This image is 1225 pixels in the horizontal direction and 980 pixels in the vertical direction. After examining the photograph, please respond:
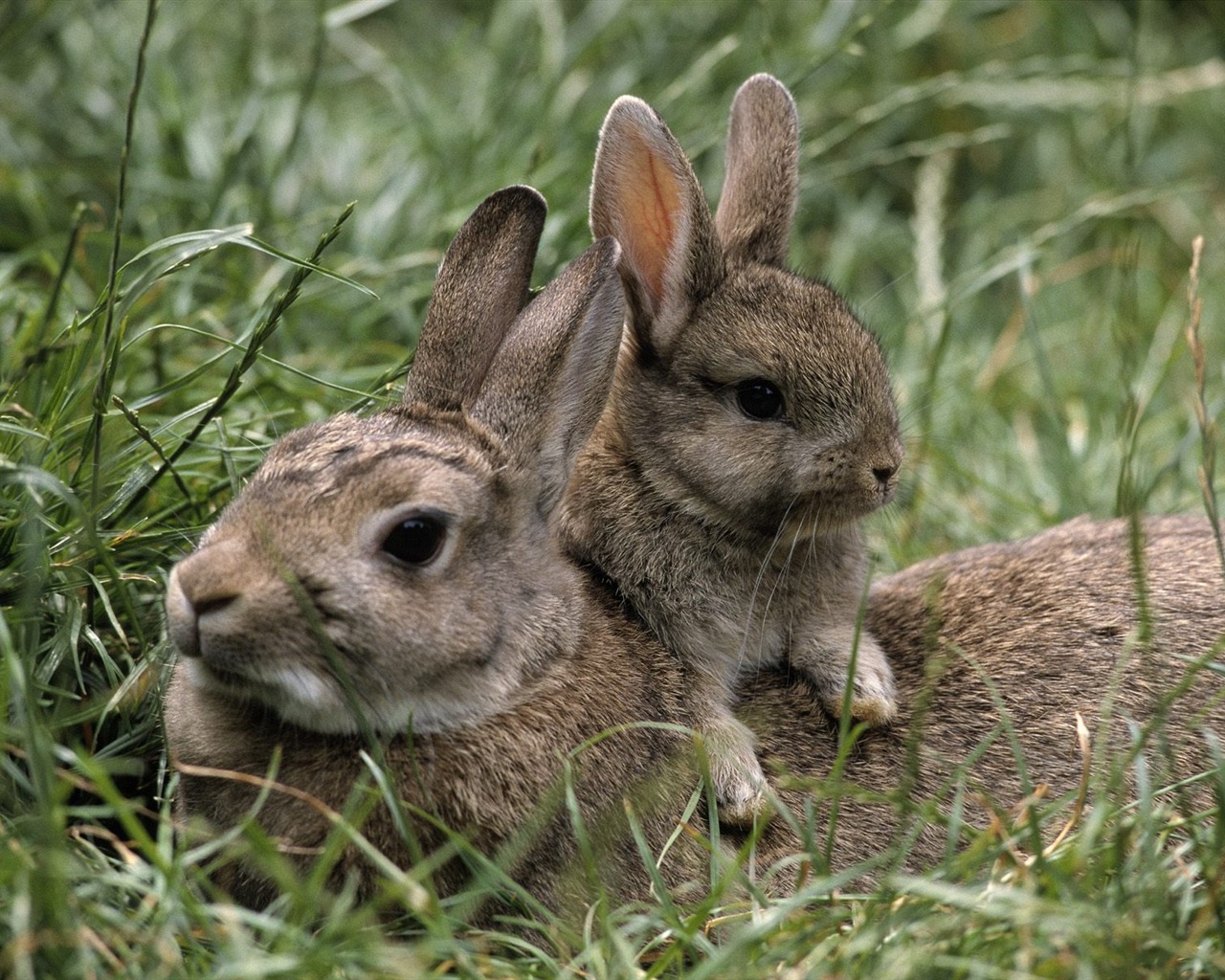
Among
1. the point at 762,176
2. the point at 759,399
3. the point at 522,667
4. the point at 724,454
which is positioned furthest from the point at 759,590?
the point at 762,176

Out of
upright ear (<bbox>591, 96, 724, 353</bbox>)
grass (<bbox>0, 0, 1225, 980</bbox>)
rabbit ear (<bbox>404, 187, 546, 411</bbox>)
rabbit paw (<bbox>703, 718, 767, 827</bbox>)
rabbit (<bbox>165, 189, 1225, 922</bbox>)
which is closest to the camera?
grass (<bbox>0, 0, 1225, 980</bbox>)

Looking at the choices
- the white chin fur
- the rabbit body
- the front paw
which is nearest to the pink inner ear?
the rabbit body

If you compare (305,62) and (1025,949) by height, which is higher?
(305,62)

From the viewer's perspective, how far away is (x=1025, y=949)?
3.41 meters

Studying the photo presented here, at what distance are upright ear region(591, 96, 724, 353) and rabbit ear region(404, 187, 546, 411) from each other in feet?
1.22

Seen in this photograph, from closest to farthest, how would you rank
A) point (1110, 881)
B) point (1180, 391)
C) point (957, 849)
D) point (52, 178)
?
point (1110, 881) → point (957, 849) → point (52, 178) → point (1180, 391)

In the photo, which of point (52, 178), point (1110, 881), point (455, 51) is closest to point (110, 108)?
point (52, 178)

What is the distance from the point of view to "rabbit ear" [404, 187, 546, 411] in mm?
4582

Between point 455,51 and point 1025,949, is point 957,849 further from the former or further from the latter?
point 455,51

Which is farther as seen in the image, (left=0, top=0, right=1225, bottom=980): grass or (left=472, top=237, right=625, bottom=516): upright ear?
(left=472, top=237, right=625, bottom=516): upright ear

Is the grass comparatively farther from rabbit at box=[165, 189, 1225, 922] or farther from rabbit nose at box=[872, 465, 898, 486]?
rabbit nose at box=[872, 465, 898, 486]

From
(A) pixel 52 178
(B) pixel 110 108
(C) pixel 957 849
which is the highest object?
(B) pixel 110 108

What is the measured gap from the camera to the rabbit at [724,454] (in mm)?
4809

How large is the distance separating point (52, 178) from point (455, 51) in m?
2.15
